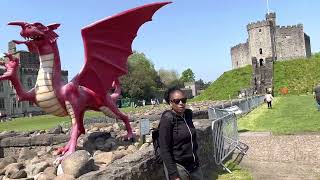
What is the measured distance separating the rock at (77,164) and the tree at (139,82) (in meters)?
58.5

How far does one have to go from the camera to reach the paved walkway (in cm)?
796

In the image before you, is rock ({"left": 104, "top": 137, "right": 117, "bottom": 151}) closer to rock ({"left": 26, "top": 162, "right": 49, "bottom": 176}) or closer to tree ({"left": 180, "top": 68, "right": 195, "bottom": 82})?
rock ({"left": 26, "top": 162, "right": 49, "bottom": 176})

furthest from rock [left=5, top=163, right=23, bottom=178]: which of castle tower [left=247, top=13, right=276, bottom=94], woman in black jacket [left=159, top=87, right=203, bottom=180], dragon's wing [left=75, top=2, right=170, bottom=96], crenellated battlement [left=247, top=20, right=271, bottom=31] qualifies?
crenellated battlement [left=247, top=20, right=271, bottom=31]

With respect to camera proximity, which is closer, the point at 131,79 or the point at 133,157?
the point at 133,157

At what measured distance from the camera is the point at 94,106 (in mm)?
9391

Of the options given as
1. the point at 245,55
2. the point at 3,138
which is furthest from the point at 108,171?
the point at 245,55

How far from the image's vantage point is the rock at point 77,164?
20.7ft

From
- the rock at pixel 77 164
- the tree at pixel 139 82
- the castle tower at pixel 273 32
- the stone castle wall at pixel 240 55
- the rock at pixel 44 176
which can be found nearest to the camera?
the rock at pixel 77 164

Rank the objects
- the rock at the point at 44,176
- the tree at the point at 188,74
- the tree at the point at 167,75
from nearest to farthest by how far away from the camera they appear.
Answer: the rock at the point at 44,176
the tree at the point at 167,75
the tree at the point at 188,74

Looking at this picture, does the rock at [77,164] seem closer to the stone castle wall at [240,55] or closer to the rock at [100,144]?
the rock at [100,144]

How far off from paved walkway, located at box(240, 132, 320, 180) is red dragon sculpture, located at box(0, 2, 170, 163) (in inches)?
130

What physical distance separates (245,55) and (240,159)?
60.9 m

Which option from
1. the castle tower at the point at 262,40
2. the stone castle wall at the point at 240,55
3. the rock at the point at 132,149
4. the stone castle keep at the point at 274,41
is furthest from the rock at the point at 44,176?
the stone castle wall at the point at 240,55

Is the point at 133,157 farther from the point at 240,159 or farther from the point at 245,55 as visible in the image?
the point at 245,55
